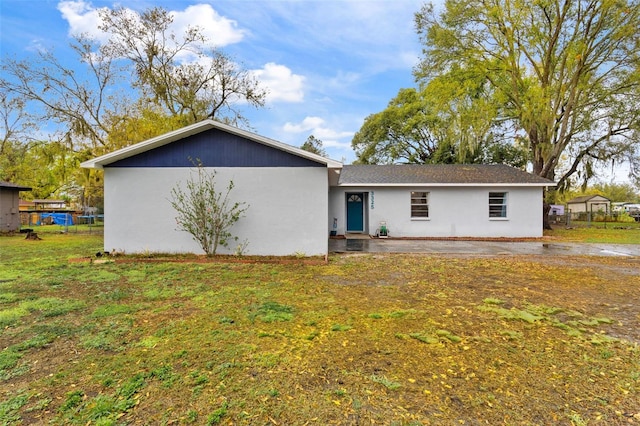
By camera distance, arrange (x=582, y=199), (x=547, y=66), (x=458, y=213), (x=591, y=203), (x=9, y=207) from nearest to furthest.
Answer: (x=458, y=213) < (x=9, y=207) < (x=547, y=66) < (x=591, y=203) < (x=582, y=199)

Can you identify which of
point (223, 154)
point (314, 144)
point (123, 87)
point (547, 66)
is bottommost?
point (223, 154)

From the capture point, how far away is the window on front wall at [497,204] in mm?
14820

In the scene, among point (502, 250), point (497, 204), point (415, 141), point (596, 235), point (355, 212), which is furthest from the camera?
point (415, 141)

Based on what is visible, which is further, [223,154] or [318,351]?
[223,154]

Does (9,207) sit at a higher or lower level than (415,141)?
lower

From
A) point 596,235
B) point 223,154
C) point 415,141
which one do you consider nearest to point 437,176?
point 596,235

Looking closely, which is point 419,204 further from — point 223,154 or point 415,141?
point 415,141

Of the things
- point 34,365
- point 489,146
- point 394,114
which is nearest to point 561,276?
point 34,365

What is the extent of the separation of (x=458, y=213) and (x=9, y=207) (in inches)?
897

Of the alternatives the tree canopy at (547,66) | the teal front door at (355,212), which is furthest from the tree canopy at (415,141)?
the teal front door at (355,212)

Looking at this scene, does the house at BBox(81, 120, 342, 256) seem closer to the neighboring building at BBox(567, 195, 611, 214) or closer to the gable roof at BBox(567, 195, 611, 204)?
the neighboring building at BBox(567, 195, 611, 214)

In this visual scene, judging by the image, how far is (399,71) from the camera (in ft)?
66.8

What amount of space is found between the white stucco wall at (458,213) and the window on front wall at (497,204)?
0.19 meters

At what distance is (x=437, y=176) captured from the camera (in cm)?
1544
